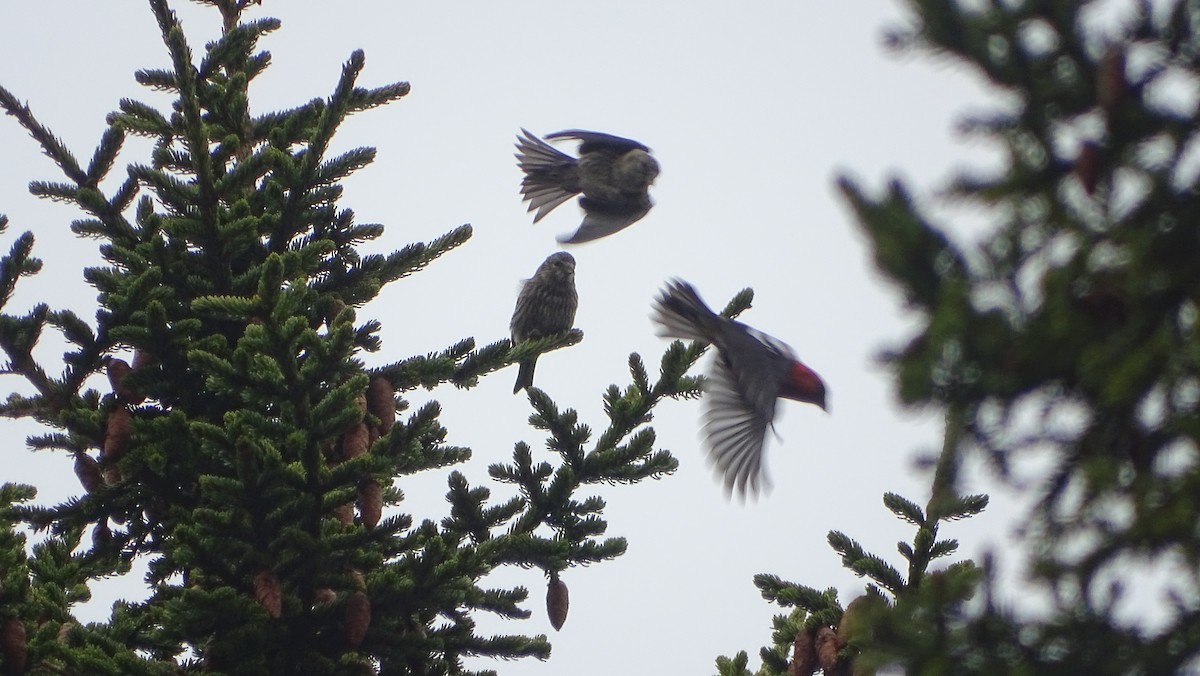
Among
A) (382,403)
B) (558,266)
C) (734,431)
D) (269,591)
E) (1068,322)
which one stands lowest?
(1068,322)

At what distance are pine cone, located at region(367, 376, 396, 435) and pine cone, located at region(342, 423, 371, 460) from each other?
28cm

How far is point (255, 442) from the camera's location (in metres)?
3.23

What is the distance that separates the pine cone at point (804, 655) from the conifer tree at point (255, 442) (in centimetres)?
73

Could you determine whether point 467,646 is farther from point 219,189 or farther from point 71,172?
point 71,172

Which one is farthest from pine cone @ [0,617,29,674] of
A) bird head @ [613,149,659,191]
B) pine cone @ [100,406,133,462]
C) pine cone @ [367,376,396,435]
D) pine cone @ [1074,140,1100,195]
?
bird head @ [613,149,659,191]

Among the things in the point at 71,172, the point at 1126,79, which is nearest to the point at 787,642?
the point at 1126,79

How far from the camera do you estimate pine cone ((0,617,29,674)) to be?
3.05m

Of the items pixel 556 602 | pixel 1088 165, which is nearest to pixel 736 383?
pixel 556 602

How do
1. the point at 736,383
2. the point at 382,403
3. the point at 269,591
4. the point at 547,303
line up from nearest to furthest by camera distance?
the point at 269,591 → the point at 382,403 → the point at 736,383 → the point at 547,303

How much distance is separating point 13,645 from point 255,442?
2.67 feet

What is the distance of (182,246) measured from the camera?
13.6ft

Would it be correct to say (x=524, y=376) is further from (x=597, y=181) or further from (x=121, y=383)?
(x=121, y=383)

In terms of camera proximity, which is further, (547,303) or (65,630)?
(547,303)

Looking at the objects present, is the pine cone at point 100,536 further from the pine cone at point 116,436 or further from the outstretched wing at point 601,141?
the outstretched wing at point 601,141
